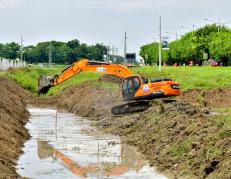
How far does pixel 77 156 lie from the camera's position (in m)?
26.9

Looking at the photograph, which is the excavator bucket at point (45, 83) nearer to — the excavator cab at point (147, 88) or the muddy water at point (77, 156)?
the muddy water at point (77, 156)

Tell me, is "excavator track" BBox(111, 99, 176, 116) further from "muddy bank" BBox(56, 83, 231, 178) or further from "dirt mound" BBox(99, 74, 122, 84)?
"dirt mound" BBox(99, 74, 122, 84)

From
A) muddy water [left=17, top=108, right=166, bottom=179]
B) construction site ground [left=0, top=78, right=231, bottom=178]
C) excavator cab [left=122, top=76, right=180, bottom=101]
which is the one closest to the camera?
construction site ground [left=0, top=78, right=231, bottom=178]

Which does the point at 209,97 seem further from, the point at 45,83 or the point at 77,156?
the point at 77,156

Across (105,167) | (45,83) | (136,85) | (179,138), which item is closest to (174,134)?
(179,138)

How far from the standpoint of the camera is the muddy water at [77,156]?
22500 millimetres

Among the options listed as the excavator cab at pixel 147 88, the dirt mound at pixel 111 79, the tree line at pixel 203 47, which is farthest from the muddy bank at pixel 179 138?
the tree line at pixel 203 47

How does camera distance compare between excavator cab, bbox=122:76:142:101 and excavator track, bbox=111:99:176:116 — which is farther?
excavator track, bbox=111:99:176:116

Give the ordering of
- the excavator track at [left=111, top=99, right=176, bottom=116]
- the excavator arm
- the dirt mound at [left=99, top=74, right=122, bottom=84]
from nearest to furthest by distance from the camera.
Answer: the excavator track at [left=111, top=99, right=176, bottom=116], the excavator arm, the dirt mound at [left=99, top=74, right=122, bottom=84]

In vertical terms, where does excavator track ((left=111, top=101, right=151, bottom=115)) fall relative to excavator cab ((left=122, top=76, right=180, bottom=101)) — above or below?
below

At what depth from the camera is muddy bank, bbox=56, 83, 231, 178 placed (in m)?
20.0

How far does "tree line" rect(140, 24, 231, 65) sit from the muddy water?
229ft

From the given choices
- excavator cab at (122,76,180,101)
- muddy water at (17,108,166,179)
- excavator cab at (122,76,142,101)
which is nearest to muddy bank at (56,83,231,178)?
muddy water at (17,108,166,179)

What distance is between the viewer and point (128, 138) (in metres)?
31.9
